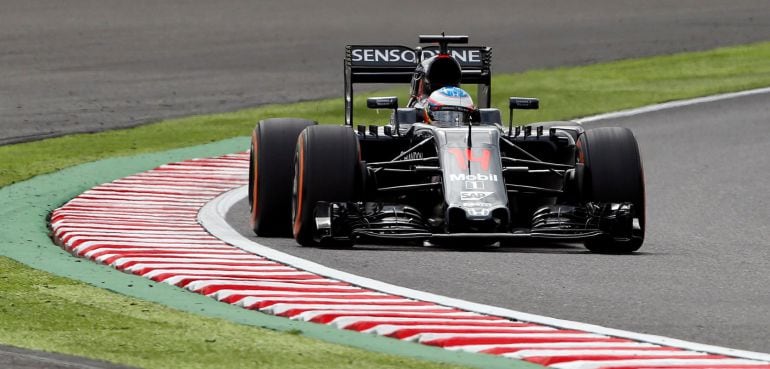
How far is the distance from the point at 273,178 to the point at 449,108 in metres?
1.44

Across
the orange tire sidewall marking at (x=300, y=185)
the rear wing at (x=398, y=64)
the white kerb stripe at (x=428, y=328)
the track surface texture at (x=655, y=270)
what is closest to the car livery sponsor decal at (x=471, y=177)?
the track surface texture at (x=655, y=270)

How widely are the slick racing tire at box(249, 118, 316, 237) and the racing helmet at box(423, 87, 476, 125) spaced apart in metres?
0.95

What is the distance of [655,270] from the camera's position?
10.6 meters

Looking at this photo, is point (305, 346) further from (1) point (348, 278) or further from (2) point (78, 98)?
(2) point (78, 98)

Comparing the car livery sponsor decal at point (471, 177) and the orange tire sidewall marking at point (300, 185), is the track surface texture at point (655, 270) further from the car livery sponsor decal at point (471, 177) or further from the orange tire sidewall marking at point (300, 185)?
the car livery sponsor decal at point (471, 177)

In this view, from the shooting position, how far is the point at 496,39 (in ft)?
102

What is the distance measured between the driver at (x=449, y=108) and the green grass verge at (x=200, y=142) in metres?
3.68

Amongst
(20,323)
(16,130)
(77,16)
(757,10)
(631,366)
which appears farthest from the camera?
(757,10)

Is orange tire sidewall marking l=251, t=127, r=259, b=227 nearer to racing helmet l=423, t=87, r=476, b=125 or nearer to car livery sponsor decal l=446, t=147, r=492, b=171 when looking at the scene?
racing helmet l=423, t=87, r=476, b=125

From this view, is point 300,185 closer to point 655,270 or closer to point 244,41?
point 655,270

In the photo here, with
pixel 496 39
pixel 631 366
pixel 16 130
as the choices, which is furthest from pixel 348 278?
pixel 496 39

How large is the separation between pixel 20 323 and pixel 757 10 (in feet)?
97.3

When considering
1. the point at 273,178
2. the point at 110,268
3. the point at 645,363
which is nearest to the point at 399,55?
the point at 273,178

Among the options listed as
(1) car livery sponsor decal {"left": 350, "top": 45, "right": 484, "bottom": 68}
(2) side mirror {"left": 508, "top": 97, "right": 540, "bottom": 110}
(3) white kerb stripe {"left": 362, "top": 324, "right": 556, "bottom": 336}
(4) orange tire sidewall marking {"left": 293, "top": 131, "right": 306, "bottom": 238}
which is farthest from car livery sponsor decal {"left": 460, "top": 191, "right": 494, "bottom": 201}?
(3) white kerb stripe {"left": 362, "top": 324, "right": 556, "bottom": 336}
